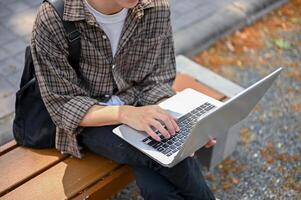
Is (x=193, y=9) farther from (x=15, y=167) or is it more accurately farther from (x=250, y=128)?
(x=15, y=167)

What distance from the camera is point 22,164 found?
206cm

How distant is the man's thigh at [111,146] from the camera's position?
1955 mm

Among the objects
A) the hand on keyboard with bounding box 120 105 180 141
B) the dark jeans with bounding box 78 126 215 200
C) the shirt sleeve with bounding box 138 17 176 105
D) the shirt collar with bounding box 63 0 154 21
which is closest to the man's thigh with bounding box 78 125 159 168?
the dark jeans with bounding box 78 126 215 200

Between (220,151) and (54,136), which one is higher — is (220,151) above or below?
below

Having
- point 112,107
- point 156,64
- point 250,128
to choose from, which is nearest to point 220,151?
point 250,128

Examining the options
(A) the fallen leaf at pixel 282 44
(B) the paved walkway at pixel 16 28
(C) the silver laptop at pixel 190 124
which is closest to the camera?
(C) the silver laptop at pixel 190 124

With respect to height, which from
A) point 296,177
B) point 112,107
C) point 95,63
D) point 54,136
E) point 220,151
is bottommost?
point 296,177

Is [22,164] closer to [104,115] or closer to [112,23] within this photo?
[104,115]

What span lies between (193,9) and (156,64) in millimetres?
1866

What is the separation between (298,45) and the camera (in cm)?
390

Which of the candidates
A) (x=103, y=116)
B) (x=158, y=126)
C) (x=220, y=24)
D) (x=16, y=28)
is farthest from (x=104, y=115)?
(x=220, y=24)

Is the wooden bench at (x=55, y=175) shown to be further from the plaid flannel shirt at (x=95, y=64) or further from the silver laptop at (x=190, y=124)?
the silver laptop at (x=190, y=124)

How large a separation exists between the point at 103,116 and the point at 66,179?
316 mm

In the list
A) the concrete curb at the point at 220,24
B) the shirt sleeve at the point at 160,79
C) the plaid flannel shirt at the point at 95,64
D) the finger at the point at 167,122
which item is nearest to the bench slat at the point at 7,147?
the plaid flannel shirt at the point at 95,64
